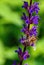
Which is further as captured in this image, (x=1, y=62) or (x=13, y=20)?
(x=13, y=20)

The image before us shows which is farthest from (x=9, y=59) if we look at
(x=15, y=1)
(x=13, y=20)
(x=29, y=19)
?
(x=29, y=19)

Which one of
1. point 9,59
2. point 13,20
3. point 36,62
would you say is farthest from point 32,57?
point 13,20

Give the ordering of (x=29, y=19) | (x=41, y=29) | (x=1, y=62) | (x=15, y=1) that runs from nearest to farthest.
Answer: (x=29, y=19) < (x=1, y=62) < (x=41, y=29) < (x=15, y=1)

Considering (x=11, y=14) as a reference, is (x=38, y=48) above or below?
below

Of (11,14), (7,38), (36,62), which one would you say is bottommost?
(36,62)

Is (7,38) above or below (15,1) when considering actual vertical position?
below

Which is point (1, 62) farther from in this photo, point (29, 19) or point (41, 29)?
point (29, 19)

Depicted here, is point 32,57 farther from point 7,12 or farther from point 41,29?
point 7,12

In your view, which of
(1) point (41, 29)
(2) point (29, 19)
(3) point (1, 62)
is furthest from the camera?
(1) point (41, 29)

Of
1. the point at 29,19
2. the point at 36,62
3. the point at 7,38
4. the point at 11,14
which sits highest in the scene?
the point at 29,19
